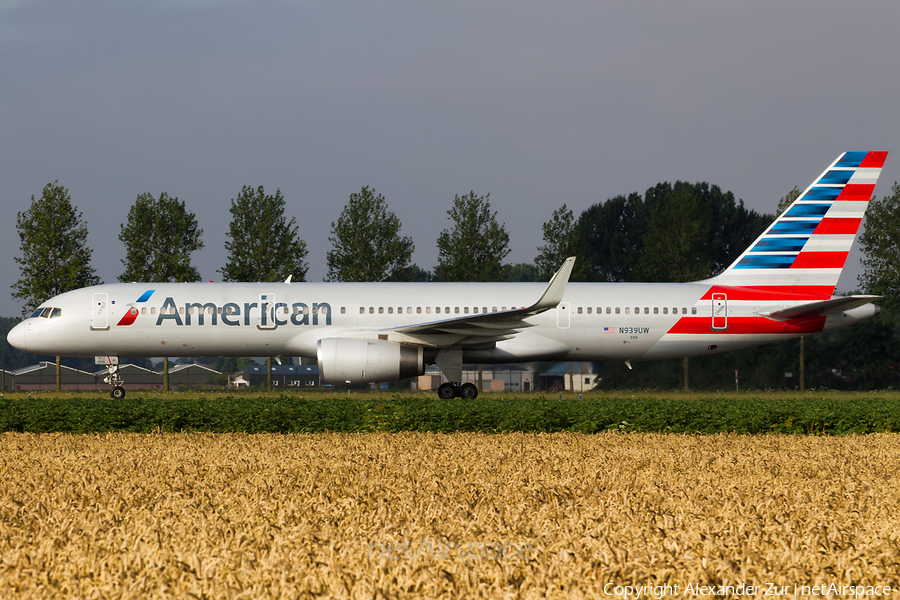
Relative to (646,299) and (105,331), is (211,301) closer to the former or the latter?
(105,331)

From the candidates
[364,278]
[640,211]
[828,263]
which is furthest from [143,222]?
[640,211]

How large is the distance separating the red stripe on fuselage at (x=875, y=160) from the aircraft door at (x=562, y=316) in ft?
37.0

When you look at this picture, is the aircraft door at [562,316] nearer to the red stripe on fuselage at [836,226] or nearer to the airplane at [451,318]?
the airplane at [451,318]

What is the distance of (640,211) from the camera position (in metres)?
73.8

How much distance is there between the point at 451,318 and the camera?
24531 mm

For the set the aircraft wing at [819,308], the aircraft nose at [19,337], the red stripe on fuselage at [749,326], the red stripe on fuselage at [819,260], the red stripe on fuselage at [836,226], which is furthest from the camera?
the red stripe on fuselage at [836,226]

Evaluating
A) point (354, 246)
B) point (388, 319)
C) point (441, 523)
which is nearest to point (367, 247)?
point (354, 246)

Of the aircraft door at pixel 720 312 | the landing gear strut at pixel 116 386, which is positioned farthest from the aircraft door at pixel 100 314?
the aircraft door at pixel 720 312

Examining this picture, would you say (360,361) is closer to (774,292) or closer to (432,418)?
(432,418)

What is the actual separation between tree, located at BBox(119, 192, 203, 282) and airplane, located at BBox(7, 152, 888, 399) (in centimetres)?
1483

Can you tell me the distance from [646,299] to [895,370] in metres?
28.1

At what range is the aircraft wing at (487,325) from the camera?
22125mm

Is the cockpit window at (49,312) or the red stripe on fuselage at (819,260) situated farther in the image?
the red stripe on fuselage at (819,260)

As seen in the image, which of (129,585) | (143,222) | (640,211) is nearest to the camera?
(129,585)
